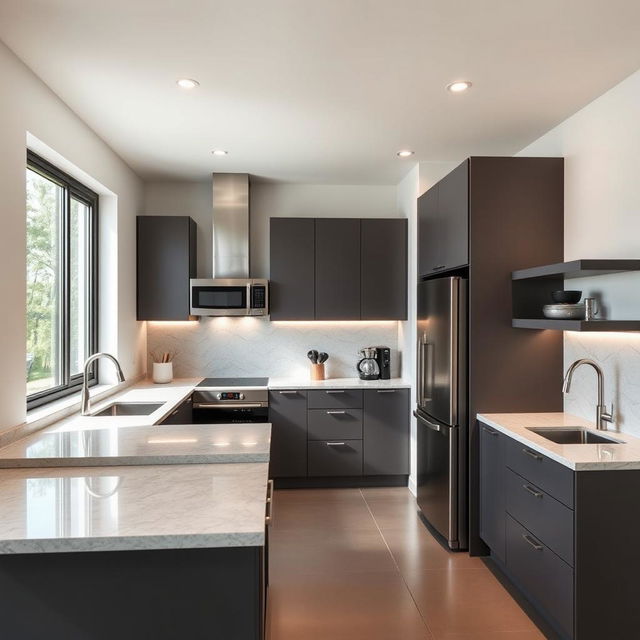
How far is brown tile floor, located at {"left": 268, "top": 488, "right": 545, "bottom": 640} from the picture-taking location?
2.61 metres

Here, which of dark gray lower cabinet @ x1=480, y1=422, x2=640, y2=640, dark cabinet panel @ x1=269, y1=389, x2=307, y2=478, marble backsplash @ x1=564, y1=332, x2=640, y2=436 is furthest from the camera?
dark cabinet panel @ x1=269, y1=389, x2=307, y2=478

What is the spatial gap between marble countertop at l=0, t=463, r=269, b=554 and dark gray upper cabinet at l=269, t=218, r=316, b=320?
2825 mm

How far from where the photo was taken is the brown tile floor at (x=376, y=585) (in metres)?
2.61

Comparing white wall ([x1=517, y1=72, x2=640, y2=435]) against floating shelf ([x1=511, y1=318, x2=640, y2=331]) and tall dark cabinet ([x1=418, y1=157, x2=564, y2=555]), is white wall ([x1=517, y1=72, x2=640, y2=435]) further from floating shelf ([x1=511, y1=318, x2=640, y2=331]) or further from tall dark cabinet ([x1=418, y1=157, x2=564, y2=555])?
floating shelf ([x1=511, y1=318, x2=640, y2=331])

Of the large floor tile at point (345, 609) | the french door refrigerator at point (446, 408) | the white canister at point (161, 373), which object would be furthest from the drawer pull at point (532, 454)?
the white canister at point (161, 373)

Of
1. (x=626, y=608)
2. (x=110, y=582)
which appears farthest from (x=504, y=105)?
(x=110, y=582)

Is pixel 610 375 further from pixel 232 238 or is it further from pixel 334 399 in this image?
pixel 232 238

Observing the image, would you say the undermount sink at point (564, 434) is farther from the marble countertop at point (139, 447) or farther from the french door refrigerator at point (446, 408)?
the marble countertop at point (139, 447)

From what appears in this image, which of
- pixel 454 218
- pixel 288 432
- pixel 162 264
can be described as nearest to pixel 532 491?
pixel 454 218

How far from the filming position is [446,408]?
345cm

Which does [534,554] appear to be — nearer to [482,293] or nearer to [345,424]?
[482,293]

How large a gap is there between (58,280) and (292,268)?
79.3 inches

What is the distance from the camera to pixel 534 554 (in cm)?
264

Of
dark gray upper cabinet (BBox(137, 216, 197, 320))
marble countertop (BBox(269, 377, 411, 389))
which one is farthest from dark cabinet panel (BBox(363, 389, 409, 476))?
dark gray upper cabinet (BBox(137, 216, 197, 320))
